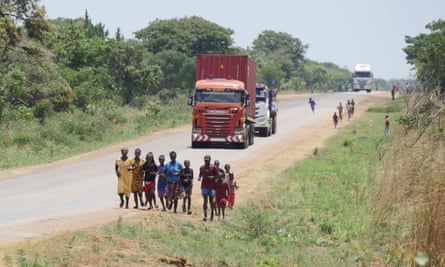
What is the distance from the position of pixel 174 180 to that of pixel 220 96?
18.0 m

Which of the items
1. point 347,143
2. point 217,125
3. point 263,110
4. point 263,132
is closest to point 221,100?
point 217,125

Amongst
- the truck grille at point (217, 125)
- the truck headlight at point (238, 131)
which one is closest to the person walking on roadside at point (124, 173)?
the truck grille at point (217, 125)

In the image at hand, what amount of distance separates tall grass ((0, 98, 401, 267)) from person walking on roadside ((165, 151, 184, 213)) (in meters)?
0.63

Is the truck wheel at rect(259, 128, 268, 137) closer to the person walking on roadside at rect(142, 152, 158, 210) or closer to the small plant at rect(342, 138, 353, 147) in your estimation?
the small plant at rect(342, 138, 353, 147)

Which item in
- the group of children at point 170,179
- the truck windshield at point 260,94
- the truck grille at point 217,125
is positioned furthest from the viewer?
the truck windshield at point 260,94

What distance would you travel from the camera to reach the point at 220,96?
38.0m

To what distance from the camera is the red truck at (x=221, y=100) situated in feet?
125

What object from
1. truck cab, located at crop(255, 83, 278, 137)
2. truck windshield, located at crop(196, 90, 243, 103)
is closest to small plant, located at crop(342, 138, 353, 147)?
truck cab, located at crop(255, 83, 278, 137)

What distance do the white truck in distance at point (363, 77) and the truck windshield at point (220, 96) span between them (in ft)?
261

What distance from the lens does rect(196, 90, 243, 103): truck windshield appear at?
37.9m

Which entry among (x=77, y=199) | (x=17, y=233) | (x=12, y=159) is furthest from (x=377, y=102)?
(x=17, y=233)

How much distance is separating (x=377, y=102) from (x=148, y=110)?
40360mm

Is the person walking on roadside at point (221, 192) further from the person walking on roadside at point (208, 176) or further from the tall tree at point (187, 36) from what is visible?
the tall tree at point (187, 36)

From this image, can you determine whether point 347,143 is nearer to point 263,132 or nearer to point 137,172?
point 263,132
